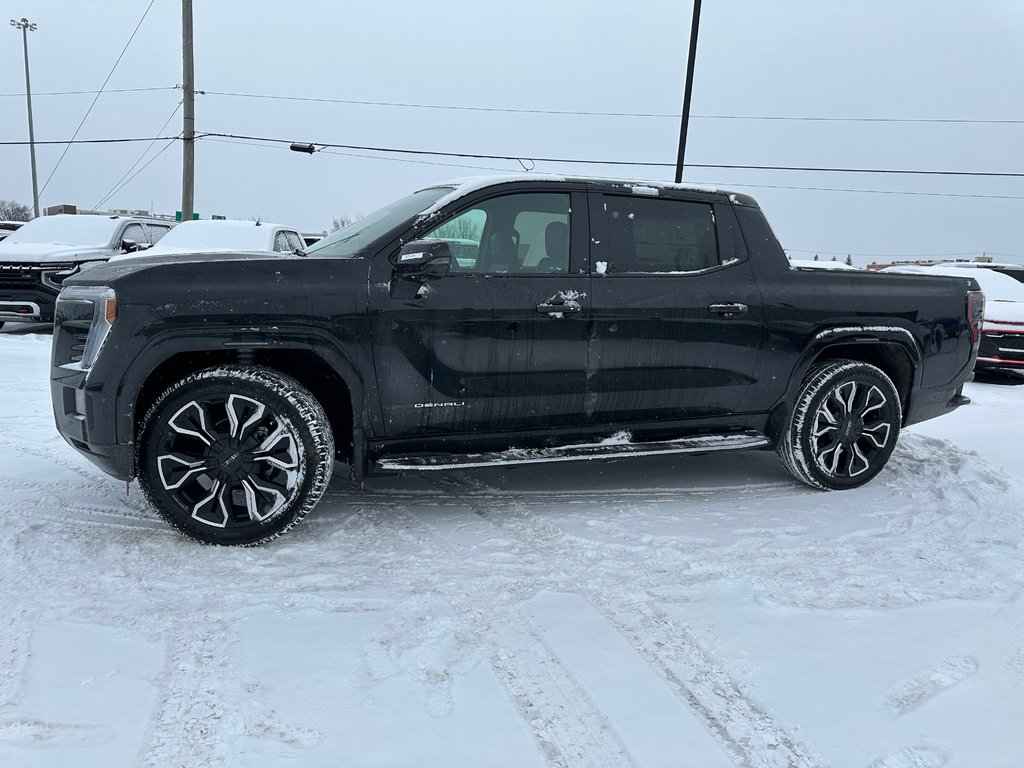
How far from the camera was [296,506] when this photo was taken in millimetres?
3641

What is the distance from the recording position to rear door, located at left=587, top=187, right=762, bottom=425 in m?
4.17

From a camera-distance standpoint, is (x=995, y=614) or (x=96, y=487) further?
(x=96, y=487)

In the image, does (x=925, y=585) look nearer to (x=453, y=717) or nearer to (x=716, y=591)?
(x=716, y=591)

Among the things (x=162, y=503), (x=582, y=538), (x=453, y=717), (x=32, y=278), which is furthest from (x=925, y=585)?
(x=32, y=278)

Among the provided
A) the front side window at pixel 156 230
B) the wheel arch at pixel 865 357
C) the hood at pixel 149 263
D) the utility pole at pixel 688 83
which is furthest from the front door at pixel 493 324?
the utility pole at pixel 688 83

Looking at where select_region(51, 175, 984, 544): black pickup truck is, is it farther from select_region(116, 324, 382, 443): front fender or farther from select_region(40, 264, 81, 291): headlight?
select_region(40, 264, 81, 291): headlight

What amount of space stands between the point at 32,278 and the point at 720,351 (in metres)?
10.6

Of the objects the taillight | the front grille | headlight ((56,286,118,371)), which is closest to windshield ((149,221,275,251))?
the front grille

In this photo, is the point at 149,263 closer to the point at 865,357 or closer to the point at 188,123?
the point at 865,357

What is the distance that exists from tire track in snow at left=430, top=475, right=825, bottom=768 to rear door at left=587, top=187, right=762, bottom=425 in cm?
97

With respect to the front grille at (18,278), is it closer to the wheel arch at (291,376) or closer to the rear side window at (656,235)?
the wheel arch at (291,376)

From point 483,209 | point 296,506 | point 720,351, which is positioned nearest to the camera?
point 296,506

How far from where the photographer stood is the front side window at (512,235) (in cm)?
396

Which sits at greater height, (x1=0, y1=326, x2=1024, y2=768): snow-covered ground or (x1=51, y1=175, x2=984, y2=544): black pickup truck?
(x1=51, y1=175, x2=984, y2=544): black pickup truck
